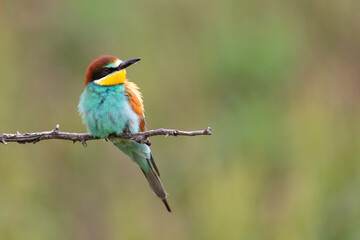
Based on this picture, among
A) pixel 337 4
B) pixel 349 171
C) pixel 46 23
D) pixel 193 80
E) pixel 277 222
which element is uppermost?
pixel 46 23

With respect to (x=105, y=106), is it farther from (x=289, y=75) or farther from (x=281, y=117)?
(x=289, y=75)

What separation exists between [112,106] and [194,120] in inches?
78.6

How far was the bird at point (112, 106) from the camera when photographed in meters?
2.40

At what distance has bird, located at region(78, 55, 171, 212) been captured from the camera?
A: 2.40 meters

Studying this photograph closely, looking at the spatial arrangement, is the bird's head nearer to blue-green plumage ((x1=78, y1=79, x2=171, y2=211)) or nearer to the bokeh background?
blue-green plumage ((x1=78, y1=79, x2=171, y2=211))

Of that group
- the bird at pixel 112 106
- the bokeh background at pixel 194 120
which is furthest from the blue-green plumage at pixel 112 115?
the bokeh background at pixel 194 120

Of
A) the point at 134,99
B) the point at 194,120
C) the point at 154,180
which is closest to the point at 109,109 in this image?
the point at 134,99

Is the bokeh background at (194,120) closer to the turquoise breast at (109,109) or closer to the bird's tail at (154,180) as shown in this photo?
the bird's tail at (154,180)

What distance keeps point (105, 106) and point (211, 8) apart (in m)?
2.82

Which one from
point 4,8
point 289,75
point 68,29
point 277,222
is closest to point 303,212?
point 277,222

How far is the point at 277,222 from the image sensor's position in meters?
4.14

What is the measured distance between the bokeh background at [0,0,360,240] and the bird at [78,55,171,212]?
1.62 m

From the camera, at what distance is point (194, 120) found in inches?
174

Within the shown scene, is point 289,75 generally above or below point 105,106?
below
